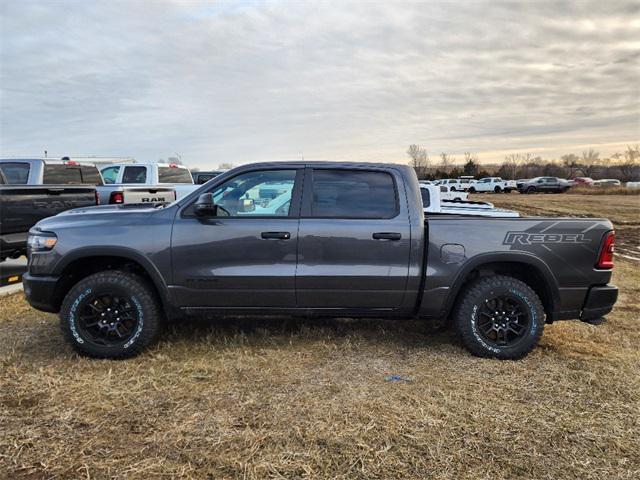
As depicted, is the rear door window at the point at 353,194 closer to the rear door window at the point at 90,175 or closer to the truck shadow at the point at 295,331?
the truck shadow at the point at 295,331

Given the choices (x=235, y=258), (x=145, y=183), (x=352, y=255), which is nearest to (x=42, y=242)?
(x=235, y=258)

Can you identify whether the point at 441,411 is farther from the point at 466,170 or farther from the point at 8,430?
the point at 466,170

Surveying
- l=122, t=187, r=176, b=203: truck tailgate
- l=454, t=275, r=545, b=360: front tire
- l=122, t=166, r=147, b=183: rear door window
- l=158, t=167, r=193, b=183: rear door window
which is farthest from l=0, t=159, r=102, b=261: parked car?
l=454, t=275, r=545, b=360: front tire

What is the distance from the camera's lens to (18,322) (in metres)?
5.31

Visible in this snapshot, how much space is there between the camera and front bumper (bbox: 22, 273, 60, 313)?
4227 mm

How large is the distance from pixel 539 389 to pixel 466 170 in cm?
7852

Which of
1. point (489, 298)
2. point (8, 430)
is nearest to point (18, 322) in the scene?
point (8, 430)

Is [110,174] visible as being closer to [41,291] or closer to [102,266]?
[102,266]

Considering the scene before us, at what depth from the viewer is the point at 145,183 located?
1184 centimetres

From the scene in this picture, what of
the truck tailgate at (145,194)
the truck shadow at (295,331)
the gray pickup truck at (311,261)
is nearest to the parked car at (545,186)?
the truck tailgate at (145,194)

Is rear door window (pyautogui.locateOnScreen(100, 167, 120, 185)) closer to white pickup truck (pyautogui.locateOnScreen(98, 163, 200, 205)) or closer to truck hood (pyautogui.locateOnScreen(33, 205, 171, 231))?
white pickup truck (pyautogui.locateOnScreen(98, 163, 200, 205))

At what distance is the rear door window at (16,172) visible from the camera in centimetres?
764

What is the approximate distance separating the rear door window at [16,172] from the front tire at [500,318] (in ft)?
23.3

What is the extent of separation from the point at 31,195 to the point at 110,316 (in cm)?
350
